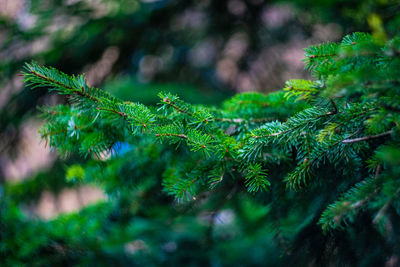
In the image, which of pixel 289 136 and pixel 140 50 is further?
pixel 140 50

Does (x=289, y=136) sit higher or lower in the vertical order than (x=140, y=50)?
lower

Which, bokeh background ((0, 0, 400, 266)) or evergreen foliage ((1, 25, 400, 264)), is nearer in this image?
evergreen foliage ((1, 25, 400, 264))

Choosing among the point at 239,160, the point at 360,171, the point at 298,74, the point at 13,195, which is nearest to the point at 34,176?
the point at 13,195

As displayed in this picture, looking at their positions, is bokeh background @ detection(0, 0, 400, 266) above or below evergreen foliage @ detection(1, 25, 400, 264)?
above

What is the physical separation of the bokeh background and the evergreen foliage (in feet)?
2.93

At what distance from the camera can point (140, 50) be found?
2350mm

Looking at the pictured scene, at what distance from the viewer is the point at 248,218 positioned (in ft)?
6.75

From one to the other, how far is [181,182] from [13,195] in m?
1.84

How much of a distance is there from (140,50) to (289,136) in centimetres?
196

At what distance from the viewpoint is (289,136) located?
2.28ft

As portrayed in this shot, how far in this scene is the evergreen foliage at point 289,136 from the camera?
55 centimetres

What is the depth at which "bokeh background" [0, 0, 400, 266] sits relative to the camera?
1.99m

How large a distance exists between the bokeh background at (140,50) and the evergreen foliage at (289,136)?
89 centimetres

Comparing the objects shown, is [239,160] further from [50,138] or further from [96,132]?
[50,138]
